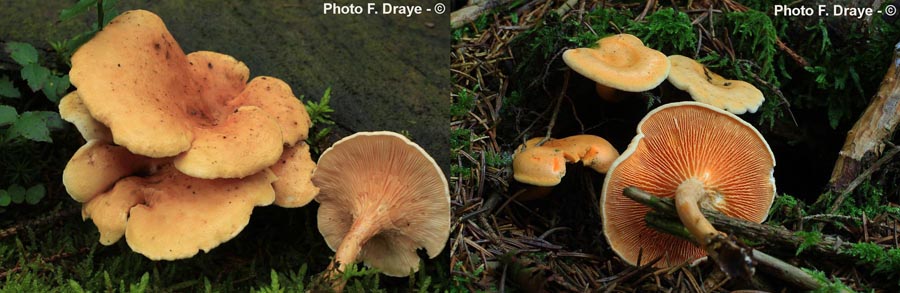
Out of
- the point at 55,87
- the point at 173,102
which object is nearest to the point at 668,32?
the point at 173,102

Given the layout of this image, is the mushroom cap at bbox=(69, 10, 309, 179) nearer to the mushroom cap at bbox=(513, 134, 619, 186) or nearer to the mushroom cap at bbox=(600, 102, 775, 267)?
the mushroom cap at bbox=(513, 134, 619, 186)

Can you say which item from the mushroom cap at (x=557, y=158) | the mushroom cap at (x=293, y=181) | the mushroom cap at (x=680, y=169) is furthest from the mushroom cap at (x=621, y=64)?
the mushroom cap at (x=293, y=181)

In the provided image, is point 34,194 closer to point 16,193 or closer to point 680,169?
point 16,193

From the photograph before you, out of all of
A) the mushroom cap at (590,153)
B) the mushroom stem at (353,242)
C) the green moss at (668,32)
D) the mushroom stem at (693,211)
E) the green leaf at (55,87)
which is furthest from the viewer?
the green moss at (668,32)

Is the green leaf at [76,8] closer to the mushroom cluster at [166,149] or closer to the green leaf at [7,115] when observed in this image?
the mushroom cluster at [166,149]

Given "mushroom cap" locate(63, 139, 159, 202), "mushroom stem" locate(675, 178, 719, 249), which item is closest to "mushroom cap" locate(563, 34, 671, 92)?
"mushroom stem" locate(675, 178, 719, 249)

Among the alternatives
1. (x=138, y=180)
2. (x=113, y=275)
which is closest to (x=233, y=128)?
(x=138, y=180)

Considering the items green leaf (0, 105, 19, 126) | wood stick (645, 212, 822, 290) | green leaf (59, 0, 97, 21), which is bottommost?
wood stick (645, 212, 822, 290)
